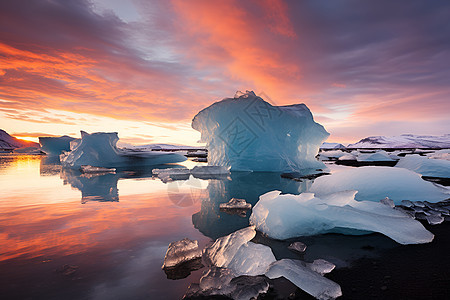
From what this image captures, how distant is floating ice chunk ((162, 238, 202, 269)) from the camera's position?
170cm

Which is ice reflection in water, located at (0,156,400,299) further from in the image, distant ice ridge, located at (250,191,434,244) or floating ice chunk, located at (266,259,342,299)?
floating ice chunk, located at (266,259,342,299)

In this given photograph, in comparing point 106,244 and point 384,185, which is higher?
point 384,185

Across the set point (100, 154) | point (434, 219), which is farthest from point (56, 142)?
point (434, 219)

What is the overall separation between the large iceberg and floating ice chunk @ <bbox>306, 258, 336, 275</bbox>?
8.72 meters

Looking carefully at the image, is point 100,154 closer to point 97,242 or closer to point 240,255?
point 97,242

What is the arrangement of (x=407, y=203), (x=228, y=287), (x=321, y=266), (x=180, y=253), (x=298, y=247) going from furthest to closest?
(x=407, y=203), (x=298, y=247), (x=180, y=253), (x=321, y=266), (x=228, y=287)

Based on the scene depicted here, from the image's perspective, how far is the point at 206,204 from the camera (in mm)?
3871

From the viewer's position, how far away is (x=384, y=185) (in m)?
3.80

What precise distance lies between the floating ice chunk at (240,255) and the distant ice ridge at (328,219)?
2.01 feet

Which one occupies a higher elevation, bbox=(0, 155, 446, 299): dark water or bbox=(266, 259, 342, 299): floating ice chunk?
bbox=(266, 259, 342, 299): floating ice chunk

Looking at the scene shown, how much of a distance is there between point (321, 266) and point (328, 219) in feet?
2.91

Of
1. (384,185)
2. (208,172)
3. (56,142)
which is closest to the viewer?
(384,185)

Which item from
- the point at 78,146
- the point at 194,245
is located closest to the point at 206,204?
the point at 194,245

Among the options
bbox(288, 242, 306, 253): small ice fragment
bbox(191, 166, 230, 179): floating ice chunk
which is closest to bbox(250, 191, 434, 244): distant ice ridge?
bbox(288, 242, 306, 253): small ice fragment
